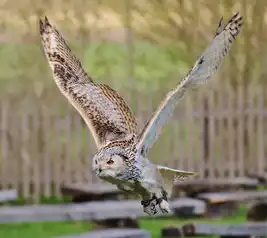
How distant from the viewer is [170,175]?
1398 millimetres

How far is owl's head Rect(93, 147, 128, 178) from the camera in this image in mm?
1273

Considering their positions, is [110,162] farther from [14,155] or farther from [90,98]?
[14,155]

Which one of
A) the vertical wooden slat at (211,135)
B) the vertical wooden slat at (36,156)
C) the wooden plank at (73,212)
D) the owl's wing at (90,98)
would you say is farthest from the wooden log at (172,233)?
the owl's wing at (90,98)

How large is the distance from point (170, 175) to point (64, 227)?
24.3ft

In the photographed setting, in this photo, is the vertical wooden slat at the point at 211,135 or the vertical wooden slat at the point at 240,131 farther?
the vertical wooden slat at the point at 240,131

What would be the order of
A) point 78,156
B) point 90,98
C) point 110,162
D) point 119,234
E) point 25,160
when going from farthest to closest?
point 78,156 → point 25,160 → point 119,234 → point 90,98 → point 110,162

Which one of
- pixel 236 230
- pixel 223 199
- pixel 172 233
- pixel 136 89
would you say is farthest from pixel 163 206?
pixel 136 89

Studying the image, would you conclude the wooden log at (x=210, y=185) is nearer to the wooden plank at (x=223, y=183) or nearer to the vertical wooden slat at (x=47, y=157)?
the wooden plank at (x=223, y=183)

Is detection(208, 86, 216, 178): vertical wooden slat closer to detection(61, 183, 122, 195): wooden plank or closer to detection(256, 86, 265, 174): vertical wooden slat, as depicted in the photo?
detection(256, 86, 265, 174): vertical wooden slat

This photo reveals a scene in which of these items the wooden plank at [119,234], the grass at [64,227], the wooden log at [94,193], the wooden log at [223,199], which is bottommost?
the wooden plank at [119,234]

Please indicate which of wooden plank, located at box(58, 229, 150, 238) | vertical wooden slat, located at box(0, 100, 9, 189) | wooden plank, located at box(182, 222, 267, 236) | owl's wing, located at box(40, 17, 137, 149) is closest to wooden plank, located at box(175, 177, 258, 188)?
vertical wooden slat, located at box(0, 100, 9, 189)

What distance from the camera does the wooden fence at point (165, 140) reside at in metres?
10.4

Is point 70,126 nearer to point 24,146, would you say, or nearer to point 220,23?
point 24,146

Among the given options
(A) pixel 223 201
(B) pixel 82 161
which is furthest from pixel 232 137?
(A) pixel 223 201
